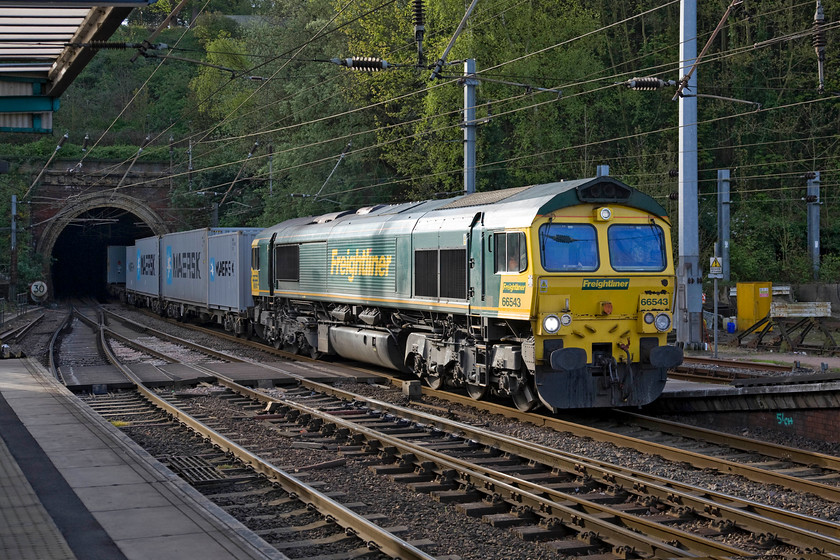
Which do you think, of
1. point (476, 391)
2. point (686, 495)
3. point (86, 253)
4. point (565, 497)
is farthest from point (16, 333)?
point (86, 253)

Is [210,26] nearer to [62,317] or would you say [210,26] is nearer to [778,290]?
[62,317]

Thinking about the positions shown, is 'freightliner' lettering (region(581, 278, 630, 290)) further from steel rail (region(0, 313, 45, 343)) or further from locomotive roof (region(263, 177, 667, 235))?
steel rail (region(0, 313, 45, 343))

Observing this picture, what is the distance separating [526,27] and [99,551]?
34138 mm

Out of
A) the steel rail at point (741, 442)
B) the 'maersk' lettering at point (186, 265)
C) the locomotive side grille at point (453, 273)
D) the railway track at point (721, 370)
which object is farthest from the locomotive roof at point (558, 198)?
the 'maersk' lettering at point (186, 265)

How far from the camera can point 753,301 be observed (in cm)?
3083

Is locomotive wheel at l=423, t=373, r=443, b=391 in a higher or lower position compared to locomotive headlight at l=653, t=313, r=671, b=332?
lower

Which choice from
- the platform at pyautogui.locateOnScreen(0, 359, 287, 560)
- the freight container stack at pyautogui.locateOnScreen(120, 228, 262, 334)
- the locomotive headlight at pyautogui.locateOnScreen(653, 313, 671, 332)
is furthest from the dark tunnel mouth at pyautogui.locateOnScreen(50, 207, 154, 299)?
the locomotive headlight at pyautogui.locateOnScreen(653, 313, 671, 332)

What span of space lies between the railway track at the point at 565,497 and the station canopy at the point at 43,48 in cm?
536

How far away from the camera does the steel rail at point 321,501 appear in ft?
25.5

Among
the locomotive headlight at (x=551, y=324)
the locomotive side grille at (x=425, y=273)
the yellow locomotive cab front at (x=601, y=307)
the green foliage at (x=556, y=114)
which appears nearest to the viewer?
the locomotive headlight at (x=551, y=324)

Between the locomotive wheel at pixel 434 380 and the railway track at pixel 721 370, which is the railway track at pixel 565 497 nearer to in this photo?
the locomotive wheel at pixel 434 380

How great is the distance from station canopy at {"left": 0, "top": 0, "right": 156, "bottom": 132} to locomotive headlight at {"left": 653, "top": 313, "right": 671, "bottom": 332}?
898 centimetres

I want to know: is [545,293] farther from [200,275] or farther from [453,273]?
[200,275]

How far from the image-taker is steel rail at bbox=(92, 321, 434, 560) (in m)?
7.76
